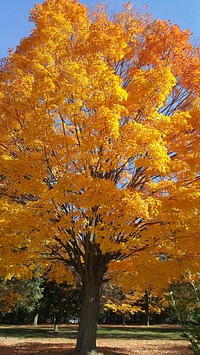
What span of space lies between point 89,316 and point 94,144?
5649mm

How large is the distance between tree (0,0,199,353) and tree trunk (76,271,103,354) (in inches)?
1.2

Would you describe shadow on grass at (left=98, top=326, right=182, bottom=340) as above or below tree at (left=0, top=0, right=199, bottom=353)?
below

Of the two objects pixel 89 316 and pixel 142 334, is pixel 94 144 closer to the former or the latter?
pixel 89 316

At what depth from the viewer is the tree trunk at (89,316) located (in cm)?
988

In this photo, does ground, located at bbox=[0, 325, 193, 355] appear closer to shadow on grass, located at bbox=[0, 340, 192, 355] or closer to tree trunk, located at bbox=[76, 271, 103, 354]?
shadow on grass, located at bbox=[0, 340, 192, 355]

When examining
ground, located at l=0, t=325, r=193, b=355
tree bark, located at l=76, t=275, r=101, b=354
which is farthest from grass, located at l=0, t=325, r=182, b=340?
tree bark, located at l=76, t=275, r=101, b=354

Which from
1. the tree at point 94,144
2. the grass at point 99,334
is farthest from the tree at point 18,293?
the tree at point 94,144

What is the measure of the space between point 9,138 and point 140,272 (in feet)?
17.5

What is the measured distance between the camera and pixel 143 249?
30.2 feet

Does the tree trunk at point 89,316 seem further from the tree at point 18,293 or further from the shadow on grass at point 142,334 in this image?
the tree at point 18,293

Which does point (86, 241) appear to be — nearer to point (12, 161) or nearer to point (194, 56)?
point (12, 161)

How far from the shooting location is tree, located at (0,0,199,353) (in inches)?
296

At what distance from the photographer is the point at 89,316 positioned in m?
10.1

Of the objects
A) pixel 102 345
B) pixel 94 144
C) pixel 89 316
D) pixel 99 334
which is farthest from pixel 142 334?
pixel 94 144
